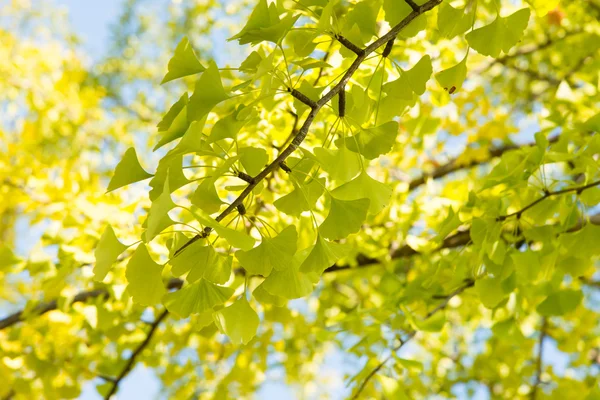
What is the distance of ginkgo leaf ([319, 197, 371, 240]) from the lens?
1.68 ft

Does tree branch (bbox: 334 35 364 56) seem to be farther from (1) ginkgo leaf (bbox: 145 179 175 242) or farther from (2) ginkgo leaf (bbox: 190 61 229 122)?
(1) ginkgo leaf (bbox: 145 179 175 242)

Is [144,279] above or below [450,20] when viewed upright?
below

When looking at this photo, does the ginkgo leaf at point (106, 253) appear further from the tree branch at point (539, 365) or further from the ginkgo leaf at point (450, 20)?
the tree branch at point (539, 365)

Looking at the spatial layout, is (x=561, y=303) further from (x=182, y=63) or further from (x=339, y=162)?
(x=182, y=63)

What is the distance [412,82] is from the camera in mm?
569

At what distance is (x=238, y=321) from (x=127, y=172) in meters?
0.18

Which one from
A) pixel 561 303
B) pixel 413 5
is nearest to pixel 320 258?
pixel 413 5

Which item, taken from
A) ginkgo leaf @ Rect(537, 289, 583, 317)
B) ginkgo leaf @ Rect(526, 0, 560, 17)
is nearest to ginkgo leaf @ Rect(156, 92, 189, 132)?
ginkgo leaf @ Rect(526, 0, 560, 17)

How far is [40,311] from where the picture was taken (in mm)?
1201

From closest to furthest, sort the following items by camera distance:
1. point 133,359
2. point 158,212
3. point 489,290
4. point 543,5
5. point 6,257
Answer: point 158,212 → point 543,5 → point 489,290 → point 6,257 → point 133,359

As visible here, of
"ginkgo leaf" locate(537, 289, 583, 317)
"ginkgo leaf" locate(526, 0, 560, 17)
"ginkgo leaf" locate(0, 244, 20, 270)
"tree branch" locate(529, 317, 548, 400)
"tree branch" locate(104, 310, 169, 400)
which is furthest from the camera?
"tree branch" locate(529, 317, 548, 400)

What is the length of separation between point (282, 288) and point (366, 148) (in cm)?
15

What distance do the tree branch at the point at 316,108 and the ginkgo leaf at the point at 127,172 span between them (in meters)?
0.07

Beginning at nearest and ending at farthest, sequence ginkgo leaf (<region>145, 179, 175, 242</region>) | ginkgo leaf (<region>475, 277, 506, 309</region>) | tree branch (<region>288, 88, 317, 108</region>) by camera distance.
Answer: ginkgo leaf (<region>145, 179, 175, 242</region>)
tree branch (<region>288, 88, 317, 108</region>)
ginkgo leaf (<region>475, 277, 506, 309</region>)
